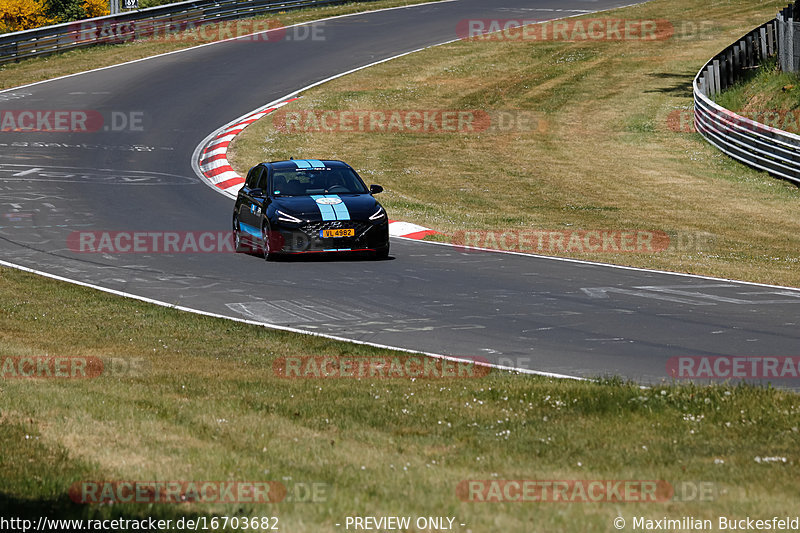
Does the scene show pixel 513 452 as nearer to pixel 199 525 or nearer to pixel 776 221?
pixel 199 525

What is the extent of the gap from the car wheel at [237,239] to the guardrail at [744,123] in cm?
1464

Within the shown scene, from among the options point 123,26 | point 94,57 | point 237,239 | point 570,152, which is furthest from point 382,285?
point 123,26

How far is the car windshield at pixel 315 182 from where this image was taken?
59.5 feet

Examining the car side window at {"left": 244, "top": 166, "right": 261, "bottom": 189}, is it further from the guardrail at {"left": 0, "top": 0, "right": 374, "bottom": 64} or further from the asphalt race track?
the guardrail at {"left": 0, "top": 0, "right": 374, "bottom": 64}

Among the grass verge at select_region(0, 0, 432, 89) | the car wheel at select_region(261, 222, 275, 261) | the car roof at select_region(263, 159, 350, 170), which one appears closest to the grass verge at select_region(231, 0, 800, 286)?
the car roof at select_region(263, 159, 350, 170)

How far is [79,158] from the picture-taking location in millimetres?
29031

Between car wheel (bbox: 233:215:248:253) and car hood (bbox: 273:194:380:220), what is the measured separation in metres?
1.26

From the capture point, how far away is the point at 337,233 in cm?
1711

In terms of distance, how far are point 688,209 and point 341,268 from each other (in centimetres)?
1090

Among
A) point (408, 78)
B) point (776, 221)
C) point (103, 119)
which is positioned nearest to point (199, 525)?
point (776, 221)

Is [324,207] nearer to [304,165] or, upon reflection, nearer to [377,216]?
[377,216]

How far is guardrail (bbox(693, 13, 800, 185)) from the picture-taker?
90.0 ft

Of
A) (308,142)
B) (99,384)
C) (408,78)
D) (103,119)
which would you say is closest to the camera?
(99,384)

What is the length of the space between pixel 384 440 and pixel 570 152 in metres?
24.2
